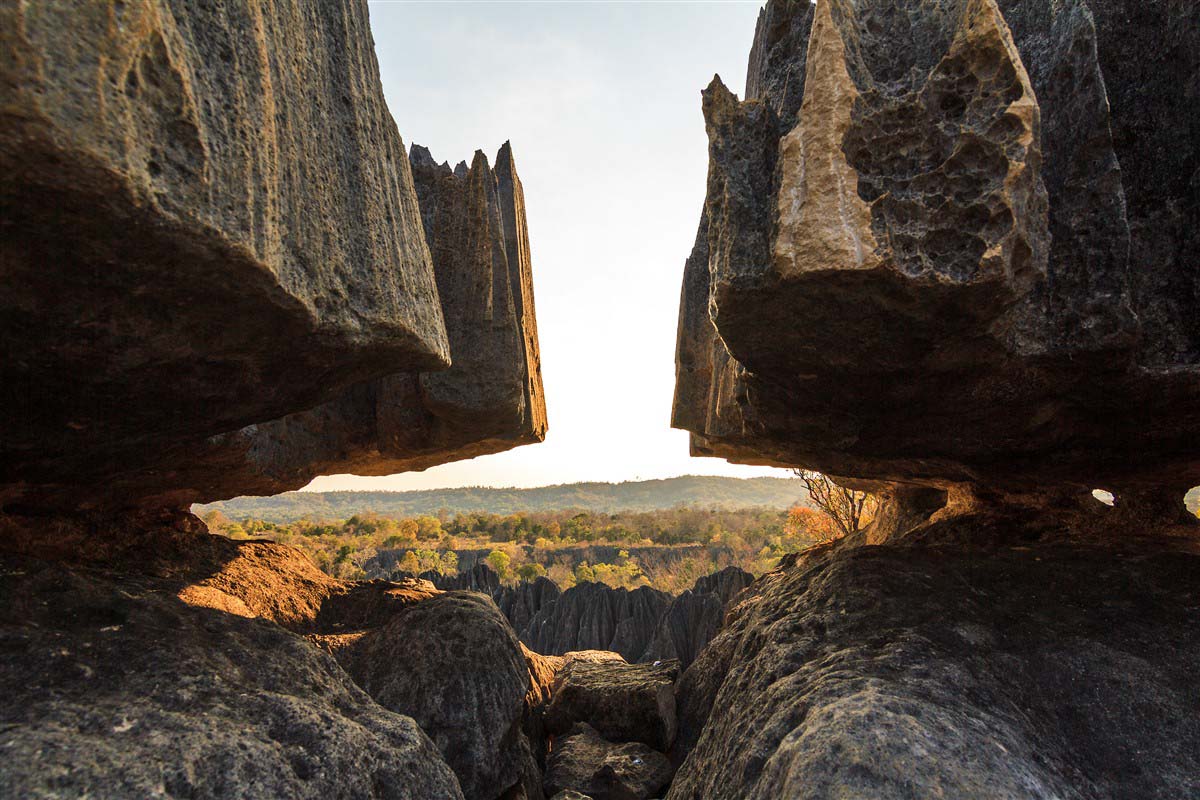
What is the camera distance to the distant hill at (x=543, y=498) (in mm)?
114688

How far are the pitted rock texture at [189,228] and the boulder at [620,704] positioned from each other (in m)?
3.80

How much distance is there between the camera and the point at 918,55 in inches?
114

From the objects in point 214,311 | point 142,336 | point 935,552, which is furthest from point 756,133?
point 935,552

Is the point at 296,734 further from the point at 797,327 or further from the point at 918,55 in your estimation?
the point at 918,55

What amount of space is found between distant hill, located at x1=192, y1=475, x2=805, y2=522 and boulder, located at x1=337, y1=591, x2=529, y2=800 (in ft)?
348

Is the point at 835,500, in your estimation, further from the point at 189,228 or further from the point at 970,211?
the point at 189,228

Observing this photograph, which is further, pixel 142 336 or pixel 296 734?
pixel 296 734

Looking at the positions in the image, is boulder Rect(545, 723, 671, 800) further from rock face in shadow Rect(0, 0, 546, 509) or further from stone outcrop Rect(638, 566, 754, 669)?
rock face in shadow Rect(0, 0, 546, 509)

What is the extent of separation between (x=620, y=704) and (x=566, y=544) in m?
39.2

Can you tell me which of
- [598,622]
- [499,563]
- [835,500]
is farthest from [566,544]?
[598,622]

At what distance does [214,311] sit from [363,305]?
578 millimetres

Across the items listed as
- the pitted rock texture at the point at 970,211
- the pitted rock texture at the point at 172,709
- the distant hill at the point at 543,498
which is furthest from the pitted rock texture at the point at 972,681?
the distant hill at the point at 543,498

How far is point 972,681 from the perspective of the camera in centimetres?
295

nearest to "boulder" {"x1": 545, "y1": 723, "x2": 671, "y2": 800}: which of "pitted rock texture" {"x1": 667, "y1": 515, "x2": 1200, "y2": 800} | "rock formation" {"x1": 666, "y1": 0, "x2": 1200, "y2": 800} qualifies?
"pitted rock texture" {"x1": 667, "y1": 515, "x2": 1200, "y2": 800}
